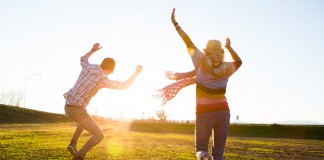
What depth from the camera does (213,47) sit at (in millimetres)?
5797

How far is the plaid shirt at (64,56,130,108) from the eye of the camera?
24.3ft

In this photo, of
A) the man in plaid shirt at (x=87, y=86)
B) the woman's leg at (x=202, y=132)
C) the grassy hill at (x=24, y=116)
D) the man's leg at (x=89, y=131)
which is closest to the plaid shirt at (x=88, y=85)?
the man in plaid shirt at (x=87, y=86)

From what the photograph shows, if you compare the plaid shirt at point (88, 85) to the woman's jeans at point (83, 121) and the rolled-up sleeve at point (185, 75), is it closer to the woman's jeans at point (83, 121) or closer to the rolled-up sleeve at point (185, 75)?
the woman's jeans at point (83, 121)

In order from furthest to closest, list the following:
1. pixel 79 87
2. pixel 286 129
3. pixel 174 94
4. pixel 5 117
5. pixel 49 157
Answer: pixel 5 117 < pixel 286 129 < pixel 49 157 < pixel 79 87 < pixel 174 94

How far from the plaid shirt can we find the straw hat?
7.11ft

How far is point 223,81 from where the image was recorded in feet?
19.1

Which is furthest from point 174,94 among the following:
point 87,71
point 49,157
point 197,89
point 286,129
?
point 286,129

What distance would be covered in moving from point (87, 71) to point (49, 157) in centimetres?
465

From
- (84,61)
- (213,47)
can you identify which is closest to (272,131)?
(84,61)

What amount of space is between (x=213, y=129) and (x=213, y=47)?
123cm

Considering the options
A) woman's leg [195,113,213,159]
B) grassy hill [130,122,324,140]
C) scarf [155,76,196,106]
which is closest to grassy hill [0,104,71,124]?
→ grassy hill [130,122,324,140]

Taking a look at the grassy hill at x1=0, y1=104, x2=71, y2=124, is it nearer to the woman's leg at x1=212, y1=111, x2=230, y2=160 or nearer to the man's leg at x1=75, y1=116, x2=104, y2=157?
the man's leg at x1=75, y1=116, x2=104, y2=157

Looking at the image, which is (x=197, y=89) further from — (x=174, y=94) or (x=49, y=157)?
(x=49, y=157)

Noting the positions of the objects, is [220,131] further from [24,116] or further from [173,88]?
[24,116]
